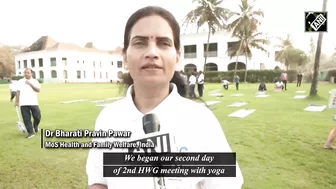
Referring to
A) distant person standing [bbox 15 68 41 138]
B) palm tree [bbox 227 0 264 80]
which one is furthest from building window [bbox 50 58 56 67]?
palm tree [bbox 227 0 264 80]

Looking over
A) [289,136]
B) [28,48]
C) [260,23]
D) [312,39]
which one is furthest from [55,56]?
[312,39]

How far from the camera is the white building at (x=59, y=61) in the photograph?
9109 millimetres

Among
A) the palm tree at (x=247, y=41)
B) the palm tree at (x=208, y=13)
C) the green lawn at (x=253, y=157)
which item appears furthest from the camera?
the palm tree at (x=247, y=41)

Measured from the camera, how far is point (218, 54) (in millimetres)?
28188

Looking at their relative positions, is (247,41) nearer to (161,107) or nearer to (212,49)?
(212,49)

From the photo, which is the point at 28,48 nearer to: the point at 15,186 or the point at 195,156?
the point at 15,186

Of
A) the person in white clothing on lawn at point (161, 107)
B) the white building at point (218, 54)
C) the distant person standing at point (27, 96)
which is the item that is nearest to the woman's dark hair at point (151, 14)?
the person in white clothing on lawn at point (161, 107)

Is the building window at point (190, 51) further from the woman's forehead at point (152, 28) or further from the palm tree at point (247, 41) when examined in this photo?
the woman's forehead at point (152, 28)

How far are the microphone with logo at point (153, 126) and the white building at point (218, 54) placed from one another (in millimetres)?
26507

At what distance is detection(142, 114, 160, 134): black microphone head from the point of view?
0.86 meters

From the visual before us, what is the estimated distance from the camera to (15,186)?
2877 mm

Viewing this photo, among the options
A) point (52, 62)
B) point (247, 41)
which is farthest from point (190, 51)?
point (52, 62)

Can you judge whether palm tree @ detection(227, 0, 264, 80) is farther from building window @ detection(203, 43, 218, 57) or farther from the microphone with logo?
the microphone with logo

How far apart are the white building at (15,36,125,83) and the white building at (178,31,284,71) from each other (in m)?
14.2
